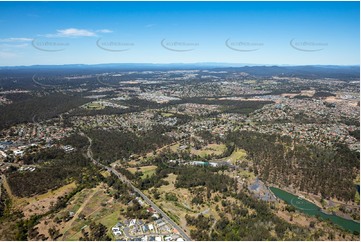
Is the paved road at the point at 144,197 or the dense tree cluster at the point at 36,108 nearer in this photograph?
the paved road at the point at 144,197

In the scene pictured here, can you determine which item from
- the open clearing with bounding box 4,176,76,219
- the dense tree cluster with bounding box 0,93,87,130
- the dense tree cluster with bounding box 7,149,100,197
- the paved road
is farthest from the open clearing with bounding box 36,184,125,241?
the dense tree cluster with bounding box 0,93,87,130

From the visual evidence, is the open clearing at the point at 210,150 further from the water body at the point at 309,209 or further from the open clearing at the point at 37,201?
the open clearing at the point at 37,201

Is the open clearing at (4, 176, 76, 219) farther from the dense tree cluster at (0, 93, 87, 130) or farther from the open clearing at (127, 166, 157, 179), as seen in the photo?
the dense tree cluster at (0, 93, 87, 130)

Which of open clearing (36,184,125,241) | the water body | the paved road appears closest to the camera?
the paved road

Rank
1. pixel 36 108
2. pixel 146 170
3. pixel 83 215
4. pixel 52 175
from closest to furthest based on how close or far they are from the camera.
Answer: pixel 83 215 → pixel 52 175 → pixel 146 170 → pixel 36 108

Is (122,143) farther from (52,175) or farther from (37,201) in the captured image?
(37,201)

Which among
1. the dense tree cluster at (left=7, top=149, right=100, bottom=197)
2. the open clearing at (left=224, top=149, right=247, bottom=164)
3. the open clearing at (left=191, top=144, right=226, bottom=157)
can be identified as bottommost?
the open clearing at (left=191, top=144, right=226, bottom=157)

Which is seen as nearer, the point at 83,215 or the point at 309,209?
the point at 83,215

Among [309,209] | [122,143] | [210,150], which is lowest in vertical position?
[309,209]

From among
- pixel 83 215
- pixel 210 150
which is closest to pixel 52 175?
pixel 83 215

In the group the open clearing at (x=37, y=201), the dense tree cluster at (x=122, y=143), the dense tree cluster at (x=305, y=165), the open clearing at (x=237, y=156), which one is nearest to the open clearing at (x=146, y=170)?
the dense tree cluster at (x=122, y=143)
